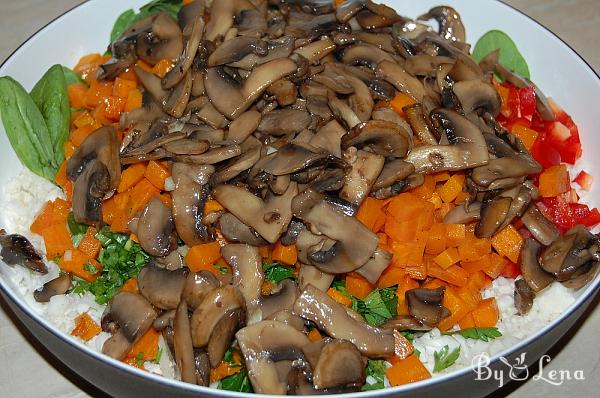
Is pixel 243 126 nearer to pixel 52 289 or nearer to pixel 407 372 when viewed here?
pixel 52 289

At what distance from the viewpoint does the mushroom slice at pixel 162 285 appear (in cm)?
344

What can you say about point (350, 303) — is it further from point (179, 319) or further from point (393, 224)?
point (179, 319)

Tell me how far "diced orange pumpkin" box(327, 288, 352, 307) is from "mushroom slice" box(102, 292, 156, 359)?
0.80 meters

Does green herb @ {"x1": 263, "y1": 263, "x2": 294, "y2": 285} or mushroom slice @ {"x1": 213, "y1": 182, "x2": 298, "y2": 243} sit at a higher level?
mushroom slice @ {"x1": 213, "y1": 182, "x2": 298, "y2": 243}

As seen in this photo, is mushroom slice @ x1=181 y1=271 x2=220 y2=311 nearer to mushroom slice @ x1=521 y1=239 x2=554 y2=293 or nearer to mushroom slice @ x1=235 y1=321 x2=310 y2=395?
mushroom slice @ x1=235 y1=321 x2=310 y2=395

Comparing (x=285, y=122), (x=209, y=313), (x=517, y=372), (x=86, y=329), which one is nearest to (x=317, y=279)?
(x=209, y=313)

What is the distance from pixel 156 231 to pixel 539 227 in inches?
71.5

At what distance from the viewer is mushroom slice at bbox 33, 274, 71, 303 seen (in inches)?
147

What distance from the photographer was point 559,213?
12.9 ft

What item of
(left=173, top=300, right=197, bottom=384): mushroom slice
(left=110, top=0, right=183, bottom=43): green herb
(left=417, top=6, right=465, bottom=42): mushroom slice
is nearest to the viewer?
(left=173, top=300, right=197, bottom=384): mushroom slice

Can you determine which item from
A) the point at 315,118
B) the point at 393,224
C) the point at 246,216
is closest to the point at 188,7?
the point at 315,118

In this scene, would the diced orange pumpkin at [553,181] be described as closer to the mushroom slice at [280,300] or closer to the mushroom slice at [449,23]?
the mushroom slice at [449,23]

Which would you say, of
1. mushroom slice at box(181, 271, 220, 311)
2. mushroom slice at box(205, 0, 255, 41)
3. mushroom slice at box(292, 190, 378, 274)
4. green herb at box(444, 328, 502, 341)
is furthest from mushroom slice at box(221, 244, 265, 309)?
mushroom slice at box(205, 0, 255, 41)

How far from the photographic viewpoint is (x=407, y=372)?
3.36m
